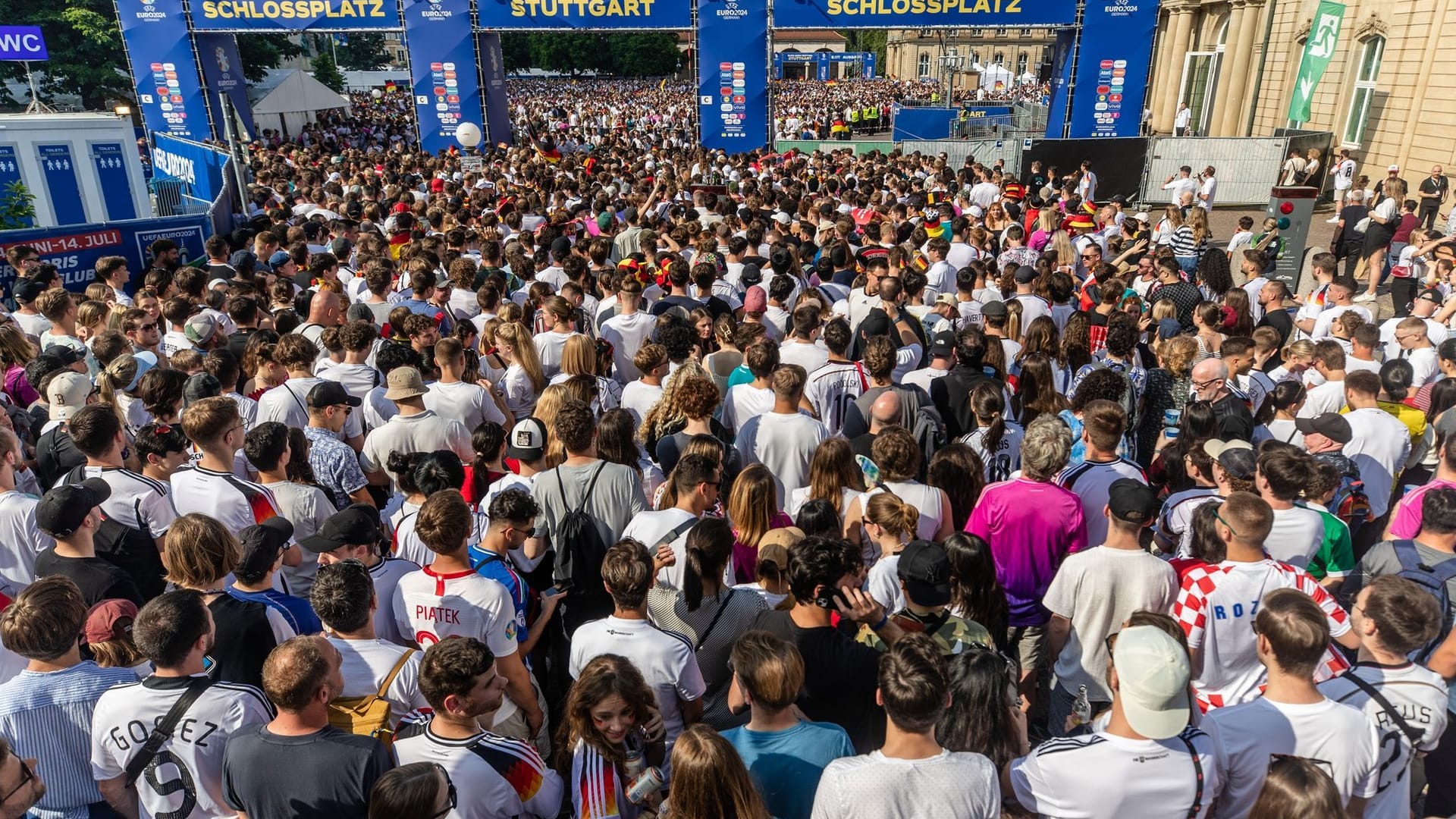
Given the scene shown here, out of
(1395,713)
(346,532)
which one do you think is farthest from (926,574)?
(346,532)

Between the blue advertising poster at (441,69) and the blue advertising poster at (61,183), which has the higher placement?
the blue advertising poster at (441,69)

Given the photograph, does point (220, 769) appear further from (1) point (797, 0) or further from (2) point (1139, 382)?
(1) point (797, 0)

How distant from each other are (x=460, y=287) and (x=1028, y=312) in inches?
204

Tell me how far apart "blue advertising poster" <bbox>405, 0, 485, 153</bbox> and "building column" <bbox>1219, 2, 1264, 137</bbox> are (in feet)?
73.0

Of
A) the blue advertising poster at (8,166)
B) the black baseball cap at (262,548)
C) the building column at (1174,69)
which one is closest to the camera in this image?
the black baseball cap at (262,548)

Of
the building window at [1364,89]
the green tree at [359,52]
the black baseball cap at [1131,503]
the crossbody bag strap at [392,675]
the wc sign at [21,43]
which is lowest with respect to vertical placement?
the crossbody bag strap at [392,675]

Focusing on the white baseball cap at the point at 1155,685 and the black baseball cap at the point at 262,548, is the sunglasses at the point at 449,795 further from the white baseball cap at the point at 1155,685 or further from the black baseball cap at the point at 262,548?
the white baseball cap at the point at 1155,685

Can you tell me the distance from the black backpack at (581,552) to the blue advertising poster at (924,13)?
20.5 metres

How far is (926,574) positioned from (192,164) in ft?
68.6

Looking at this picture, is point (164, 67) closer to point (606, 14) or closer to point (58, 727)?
point (606, 14)

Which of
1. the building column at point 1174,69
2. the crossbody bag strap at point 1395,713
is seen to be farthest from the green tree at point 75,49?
the crossbody bag strap at point 1395,713

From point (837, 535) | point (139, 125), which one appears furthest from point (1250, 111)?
point (139, 125)

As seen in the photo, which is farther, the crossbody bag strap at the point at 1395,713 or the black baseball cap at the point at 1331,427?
the black baseball cap at the point at 1331,427

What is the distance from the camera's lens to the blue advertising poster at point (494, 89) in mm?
24719
